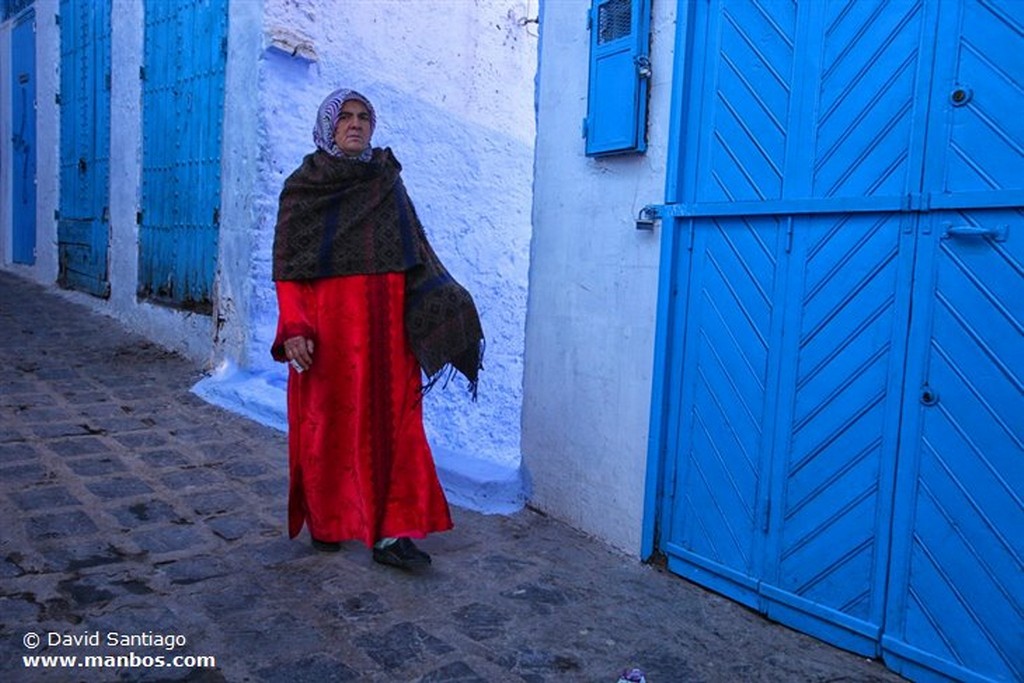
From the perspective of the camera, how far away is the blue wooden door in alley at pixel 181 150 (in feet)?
21.4

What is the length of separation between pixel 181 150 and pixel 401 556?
196 inches

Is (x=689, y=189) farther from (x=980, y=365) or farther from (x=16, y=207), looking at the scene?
(x=16, y=207)

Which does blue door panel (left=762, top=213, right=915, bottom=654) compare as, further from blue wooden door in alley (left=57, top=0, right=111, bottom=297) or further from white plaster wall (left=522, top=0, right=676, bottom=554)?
blue wooden door in alley (left=57, top=0, right=111, bottom=297)

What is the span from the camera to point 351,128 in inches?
131

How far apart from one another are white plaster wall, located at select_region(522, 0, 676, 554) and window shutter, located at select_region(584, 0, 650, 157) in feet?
0.18

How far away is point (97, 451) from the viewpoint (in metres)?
4.49

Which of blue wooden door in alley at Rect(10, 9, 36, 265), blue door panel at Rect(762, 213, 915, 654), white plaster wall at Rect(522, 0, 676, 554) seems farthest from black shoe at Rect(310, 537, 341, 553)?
blue wooden door in alley at Rect(10, 9, 36, 265)

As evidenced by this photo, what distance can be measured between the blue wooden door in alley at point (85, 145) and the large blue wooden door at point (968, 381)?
7.85m

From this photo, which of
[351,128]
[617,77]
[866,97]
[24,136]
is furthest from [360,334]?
[24,136]

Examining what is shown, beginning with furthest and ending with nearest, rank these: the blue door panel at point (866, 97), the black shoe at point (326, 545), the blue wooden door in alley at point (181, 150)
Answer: the blue wooden door in alley at point (181, 150)
the black shoe at point (326, 545)
the blue door panel at point (866, 97)

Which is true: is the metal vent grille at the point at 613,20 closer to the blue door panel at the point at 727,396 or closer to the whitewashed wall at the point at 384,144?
the blue door panel at the point at 727,396

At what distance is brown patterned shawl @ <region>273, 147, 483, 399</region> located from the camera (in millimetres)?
3307

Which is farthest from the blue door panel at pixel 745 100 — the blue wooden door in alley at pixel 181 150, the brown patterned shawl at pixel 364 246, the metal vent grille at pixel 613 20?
the blue wooden door in alley at pixel 181 150

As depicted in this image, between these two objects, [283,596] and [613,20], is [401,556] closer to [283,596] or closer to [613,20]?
[283,596]
